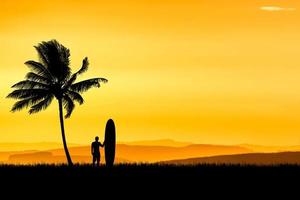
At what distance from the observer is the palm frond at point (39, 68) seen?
2559 inches

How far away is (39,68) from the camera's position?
214ft
